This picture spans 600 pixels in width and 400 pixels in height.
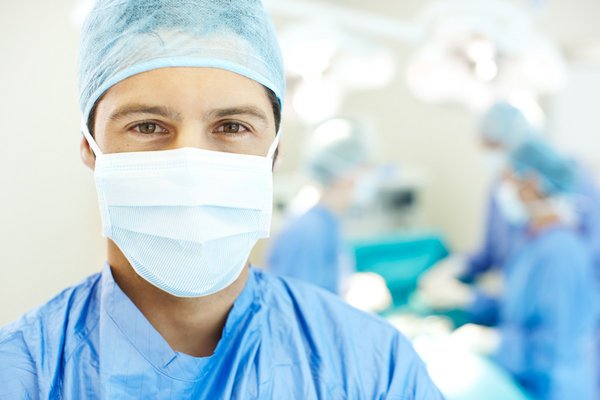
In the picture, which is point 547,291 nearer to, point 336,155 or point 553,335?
point 553,335

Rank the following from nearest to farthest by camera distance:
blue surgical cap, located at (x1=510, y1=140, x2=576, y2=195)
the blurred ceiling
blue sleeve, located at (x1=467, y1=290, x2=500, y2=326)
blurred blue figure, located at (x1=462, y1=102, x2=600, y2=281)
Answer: blue surgical cap, located at (x1=510, y1=140, x2=576, y2=195) < blurred blue figure, located at (x1=462, y1=102, x2=600, y2=281) < blue sleeve, located at (x1=467, y1=290, x2=500, y2=326) < the blurred ceiling

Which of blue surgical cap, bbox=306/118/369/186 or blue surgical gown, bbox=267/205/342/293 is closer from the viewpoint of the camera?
blue surgical gown, bbox=267/205/342/293

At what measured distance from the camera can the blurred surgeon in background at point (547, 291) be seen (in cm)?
196

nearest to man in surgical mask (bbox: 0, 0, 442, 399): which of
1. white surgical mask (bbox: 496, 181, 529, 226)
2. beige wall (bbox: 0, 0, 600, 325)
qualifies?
beige wall (bbox: 0, 0, 600, 325)

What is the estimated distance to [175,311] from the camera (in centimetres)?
90

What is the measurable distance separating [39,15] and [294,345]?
872 mm

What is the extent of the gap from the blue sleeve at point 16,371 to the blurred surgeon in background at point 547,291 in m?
1.80

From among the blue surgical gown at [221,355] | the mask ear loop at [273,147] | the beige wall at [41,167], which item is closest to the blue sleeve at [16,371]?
the blue surgical gown at [221,355]

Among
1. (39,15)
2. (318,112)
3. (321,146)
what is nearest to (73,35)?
(39,15)

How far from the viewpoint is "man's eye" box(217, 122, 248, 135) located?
2.82 ft

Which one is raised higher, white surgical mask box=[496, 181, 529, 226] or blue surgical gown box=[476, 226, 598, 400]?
white surgical mask box=[496, 181, 529, 226]

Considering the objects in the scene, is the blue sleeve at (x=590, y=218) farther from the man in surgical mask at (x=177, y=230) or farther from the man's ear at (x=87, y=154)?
the man's ear at (x=87, y=154)

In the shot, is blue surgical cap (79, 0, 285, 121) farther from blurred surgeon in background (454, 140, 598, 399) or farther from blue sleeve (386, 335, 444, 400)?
blurred surgeon in background (454, 140, 598, 399)

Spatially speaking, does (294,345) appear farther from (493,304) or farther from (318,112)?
(493,304)
